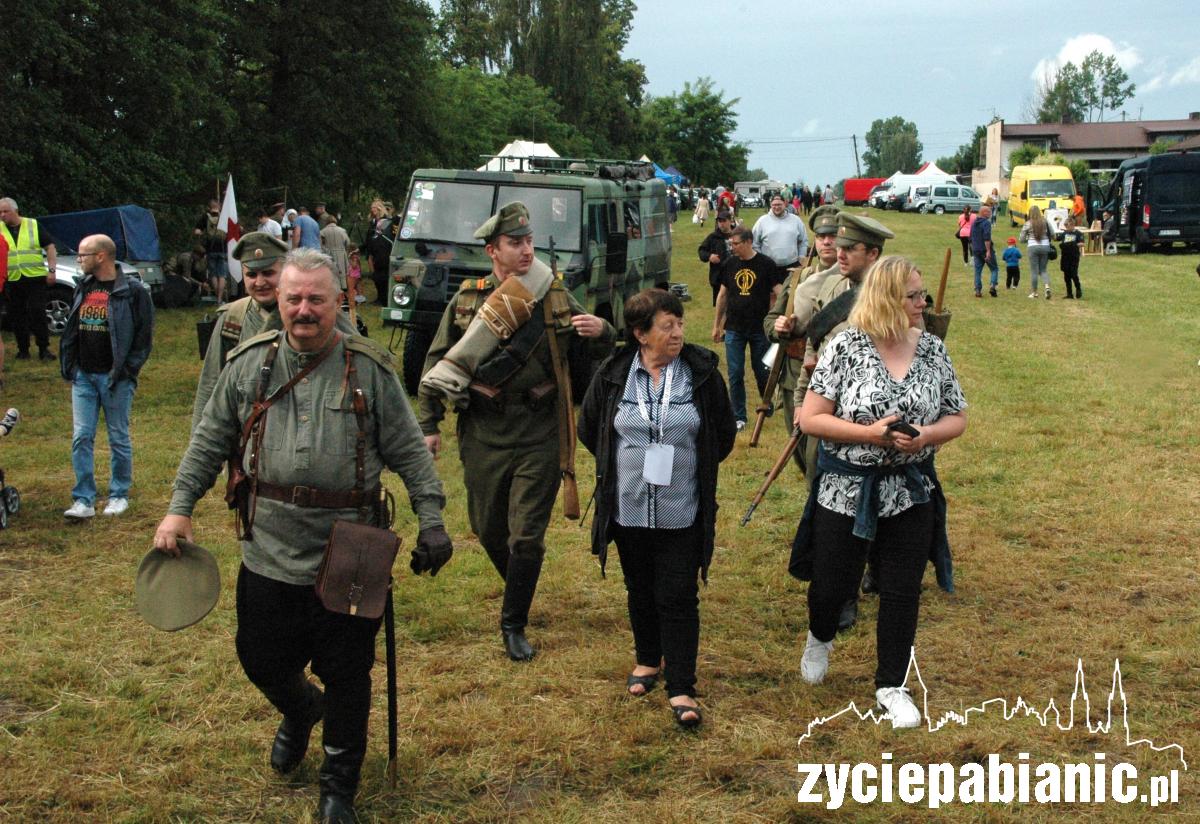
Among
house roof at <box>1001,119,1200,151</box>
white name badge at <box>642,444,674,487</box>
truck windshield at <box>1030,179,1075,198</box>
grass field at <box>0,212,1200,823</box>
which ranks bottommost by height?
grass field at <box>0,212,1200,823</box>

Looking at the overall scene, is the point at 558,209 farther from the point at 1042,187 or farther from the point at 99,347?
the point at 1042,187

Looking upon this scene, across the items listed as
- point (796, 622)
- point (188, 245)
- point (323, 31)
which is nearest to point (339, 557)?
point (796, 622)

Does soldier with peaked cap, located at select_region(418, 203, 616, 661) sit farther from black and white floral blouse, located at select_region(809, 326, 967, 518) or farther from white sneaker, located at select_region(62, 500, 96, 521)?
white sneaker, located at select_region(62, 500, 96, 521)

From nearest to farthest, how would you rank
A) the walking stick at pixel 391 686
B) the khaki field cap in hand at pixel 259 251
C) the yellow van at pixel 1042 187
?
the walking stick at pixel 391 686
the khaki field cap in hand at pixel 259 251
the yellow van at pixel 1042 187

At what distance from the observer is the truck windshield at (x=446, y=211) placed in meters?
12.6

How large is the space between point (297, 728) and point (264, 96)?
30169mm

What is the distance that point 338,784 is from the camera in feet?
13.6

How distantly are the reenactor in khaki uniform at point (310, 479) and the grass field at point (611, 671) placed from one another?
51 cm

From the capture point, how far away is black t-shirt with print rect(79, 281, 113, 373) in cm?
785

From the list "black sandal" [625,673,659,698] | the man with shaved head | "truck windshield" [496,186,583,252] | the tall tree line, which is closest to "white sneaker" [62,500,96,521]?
the man with shaved head

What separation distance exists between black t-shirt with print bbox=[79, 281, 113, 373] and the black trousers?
4.28 m

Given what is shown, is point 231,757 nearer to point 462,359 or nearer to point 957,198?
point 462,359

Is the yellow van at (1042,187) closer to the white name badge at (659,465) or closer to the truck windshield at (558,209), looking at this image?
the truck windshield at (558,209)

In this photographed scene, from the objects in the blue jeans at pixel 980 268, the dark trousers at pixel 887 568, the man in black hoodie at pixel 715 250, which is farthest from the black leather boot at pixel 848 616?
the blue jeans at pixel 980 268
